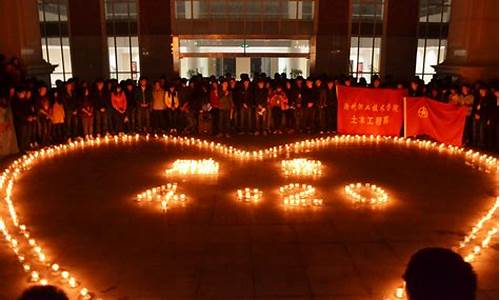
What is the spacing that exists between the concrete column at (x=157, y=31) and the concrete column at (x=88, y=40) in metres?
1.97

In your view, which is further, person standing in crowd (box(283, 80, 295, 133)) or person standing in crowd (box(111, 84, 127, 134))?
person standing in crowd (box(283, 80, 295, 133))

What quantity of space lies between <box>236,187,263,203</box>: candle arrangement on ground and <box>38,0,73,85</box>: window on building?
62.8ft

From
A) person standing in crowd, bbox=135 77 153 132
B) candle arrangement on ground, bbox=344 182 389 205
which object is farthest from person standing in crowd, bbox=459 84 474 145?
person standing in crowd, bbox=135 77 153 132

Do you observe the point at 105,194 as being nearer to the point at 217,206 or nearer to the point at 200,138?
the point at 217,206

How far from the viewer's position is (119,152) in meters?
12.9

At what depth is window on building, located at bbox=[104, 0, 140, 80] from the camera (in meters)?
26.1

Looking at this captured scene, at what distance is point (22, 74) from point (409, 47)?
18.2 meters

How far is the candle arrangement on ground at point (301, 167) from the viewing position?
11.0 meters

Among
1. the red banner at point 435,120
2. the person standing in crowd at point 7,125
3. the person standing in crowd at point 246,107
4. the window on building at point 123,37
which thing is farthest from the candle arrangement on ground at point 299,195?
the window on building at point 123,37

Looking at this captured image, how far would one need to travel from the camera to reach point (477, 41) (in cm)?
1596

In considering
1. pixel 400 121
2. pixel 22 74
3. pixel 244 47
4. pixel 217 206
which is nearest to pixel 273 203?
pixel 217 206

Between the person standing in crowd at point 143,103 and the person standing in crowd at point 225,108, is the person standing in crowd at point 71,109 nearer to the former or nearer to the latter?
the person standing in crowd at point 143,103

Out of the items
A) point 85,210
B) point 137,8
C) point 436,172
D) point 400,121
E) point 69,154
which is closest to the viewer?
point 85,210

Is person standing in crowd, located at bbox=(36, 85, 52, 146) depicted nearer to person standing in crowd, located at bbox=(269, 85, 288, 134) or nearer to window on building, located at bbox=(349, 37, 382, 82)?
person standing in crowd, located at bbox=(269, 85, 288, 134)
